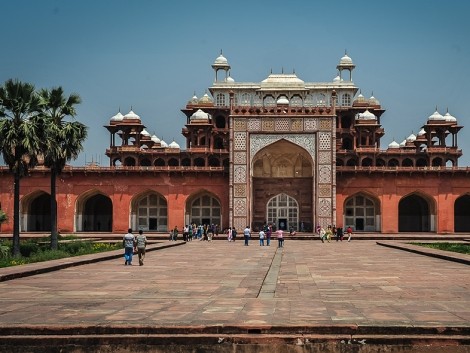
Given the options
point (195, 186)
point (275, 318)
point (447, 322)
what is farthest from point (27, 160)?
point (195, 186)

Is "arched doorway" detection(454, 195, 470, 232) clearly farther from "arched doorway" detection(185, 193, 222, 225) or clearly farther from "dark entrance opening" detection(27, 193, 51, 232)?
"dark entrance opening" detection(27, 193, 51, 232)

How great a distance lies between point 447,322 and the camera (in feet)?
21.5

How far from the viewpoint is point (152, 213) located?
38656mm

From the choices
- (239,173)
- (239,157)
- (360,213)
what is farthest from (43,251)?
(360,213)

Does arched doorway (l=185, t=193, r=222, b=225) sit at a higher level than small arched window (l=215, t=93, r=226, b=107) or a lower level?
lower

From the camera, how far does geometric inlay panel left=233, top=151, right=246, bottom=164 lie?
1401 inches

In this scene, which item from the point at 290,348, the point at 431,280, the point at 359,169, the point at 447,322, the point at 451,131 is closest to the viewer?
the point at 290,348

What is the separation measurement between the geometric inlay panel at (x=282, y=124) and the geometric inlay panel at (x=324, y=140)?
190 cm

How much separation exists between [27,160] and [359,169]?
21.9 meters

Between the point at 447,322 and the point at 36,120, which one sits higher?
the point at 36,120

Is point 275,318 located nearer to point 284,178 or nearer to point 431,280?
point 431,280

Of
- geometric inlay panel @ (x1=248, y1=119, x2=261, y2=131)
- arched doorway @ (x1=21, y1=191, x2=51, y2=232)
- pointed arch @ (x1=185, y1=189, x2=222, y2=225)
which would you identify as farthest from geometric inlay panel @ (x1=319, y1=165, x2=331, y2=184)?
arched doorway @ (x1=21, y1=191, x2=51, y2=232)

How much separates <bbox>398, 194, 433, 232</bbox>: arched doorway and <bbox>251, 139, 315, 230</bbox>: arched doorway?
679 centimetres

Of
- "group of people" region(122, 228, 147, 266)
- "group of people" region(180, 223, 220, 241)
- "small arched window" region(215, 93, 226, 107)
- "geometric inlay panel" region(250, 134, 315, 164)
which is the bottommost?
"group of people" region(180, 223, 220, 241)
